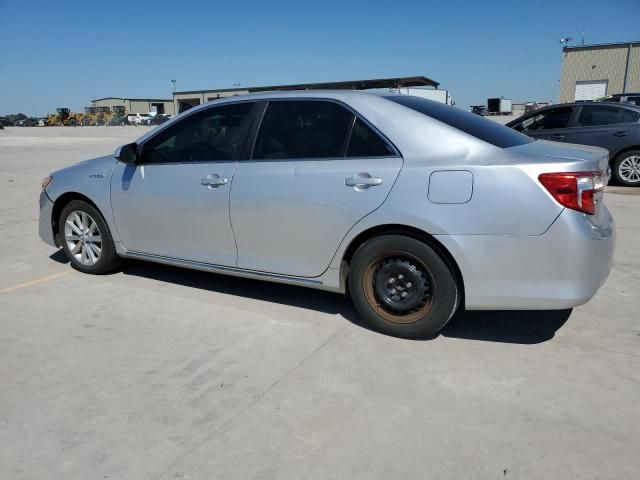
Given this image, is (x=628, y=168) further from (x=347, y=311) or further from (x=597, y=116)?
(x=347, y=311)

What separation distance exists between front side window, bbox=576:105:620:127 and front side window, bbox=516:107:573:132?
22 cm

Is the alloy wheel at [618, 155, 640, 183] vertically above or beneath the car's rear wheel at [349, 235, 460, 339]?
above

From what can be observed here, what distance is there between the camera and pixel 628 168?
9.66 m

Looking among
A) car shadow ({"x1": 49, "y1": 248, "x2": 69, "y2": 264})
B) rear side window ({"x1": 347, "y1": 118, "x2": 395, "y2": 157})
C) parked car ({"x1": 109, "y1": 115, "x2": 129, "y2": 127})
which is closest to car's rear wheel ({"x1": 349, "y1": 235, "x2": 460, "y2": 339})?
rear side window ({"x1": 347, "y1": 118, "x2": 395, "y2": 157})

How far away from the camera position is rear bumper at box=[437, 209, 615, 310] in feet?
9.78

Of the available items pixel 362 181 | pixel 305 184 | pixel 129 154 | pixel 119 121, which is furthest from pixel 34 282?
pixel 119 121

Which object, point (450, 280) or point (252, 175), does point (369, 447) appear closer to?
point (450, 280)

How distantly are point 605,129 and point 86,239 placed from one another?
8.91 meters

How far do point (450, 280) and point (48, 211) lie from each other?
3.91 m

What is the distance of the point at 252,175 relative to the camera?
384 cm

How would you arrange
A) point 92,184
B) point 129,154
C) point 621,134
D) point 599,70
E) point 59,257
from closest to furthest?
point 129,154 < point 92,184 < point 59,257 < point 621,134 < point 599,70

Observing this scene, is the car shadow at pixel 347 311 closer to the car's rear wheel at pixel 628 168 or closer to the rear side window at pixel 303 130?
the rear side window at pixel 303 130

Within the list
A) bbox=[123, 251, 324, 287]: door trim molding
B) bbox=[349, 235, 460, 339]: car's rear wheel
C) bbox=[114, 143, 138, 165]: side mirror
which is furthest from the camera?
Answer: bbox=[114, 143, 138, 165]: side mirror

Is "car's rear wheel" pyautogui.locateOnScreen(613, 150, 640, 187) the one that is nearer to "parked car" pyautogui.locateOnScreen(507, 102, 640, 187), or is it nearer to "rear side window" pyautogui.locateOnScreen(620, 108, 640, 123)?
"parked car" pyautogui.locateOnScreen(507, 102, 640, 187)
